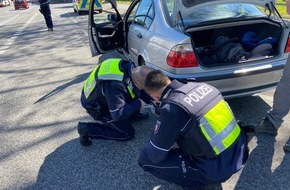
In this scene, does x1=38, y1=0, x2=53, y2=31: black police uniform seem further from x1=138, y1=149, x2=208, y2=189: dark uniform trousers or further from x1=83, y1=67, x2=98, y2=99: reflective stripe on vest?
x1=138, y1=149, x2=208, y2=189: dark uniform trousers

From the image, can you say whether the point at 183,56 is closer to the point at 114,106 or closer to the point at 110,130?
the point at 114,106

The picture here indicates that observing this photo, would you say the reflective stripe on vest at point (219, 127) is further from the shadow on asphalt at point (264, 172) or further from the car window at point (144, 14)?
the car window at point (144, 14)

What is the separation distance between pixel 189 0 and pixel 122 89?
1.34m

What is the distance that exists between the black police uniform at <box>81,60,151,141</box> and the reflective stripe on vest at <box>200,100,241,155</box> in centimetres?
104

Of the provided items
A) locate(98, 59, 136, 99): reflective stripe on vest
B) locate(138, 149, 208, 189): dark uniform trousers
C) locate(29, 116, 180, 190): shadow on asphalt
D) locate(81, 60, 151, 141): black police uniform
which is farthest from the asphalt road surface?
locate(98, 59, 136, 99): reflective stripe on vest

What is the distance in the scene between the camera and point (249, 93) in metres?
3.36

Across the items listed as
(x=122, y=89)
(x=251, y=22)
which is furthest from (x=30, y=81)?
(x=251, y=22)

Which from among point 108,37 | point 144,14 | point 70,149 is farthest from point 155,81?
point 108,37

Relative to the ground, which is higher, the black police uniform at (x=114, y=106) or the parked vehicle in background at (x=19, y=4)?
the black police uniform at (x=114, y=106)

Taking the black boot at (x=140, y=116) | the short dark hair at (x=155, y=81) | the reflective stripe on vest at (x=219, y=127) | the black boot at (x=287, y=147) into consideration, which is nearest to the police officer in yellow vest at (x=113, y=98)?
the short dark hair at (x=155, y=81)

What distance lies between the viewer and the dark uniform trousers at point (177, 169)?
2.28 m

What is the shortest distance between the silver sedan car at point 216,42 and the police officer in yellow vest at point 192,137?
3.33ft

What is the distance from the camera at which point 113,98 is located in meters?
2.86

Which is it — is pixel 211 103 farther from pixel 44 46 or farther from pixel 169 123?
pixel 44 46
